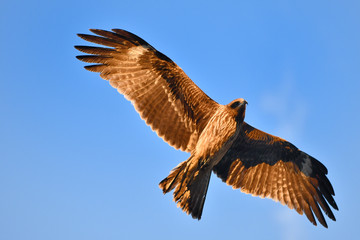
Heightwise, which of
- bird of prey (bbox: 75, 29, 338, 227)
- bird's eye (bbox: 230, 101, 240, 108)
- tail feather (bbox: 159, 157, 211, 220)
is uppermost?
bird's eye (bbox: 230, 101, 240, 108)

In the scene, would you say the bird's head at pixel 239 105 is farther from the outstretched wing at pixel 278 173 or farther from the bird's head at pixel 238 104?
the outstretched wing at pixel 278 173

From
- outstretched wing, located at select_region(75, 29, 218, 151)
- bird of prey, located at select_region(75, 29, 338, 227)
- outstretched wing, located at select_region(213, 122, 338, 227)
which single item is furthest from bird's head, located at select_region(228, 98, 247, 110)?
outstretched wing, located at select_region(213, 122, 338, 227)

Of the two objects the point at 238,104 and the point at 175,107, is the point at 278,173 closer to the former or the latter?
the point at 238,104

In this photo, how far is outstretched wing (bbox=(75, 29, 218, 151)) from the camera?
8.56 meters

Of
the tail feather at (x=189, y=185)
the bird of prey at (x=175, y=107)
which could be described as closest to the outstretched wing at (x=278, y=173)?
the bird of prey at (x=175, y=107)

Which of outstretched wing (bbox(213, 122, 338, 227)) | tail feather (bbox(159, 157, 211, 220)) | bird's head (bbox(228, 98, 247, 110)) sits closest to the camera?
A: tail feather (bbox(159, 157, 211, 220))

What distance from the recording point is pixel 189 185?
848cm

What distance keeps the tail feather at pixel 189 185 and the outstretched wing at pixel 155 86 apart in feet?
1.78

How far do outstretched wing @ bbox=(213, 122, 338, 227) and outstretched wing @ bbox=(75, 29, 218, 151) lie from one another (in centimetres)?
129

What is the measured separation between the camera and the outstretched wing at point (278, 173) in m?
9.59

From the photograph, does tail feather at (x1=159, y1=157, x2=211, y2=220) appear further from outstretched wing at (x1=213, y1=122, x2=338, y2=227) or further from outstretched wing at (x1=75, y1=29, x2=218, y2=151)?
outstretched wing at (x1=213, y1=122, x2=338, y2=227)

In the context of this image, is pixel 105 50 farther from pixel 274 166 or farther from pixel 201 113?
pixel 274 166

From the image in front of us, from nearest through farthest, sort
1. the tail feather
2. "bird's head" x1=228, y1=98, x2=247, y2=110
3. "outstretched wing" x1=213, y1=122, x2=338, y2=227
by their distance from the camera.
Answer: the tail feather
"bird's head" x1=228, y1=98, x2=247, y2=110
"outstretched wing" x1=213, y1=122, x2=338, y2=227

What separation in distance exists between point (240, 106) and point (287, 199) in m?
2.65
